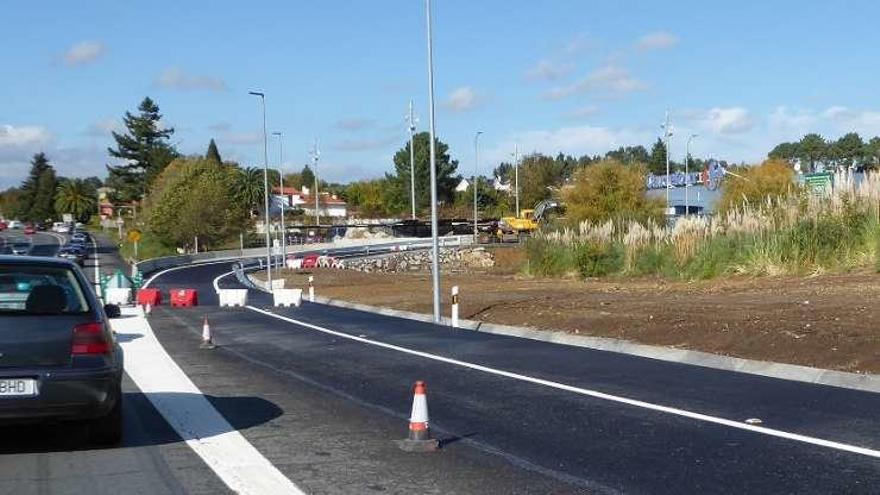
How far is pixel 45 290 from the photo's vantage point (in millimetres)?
8586

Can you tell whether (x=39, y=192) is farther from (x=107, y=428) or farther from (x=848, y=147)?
(x=107, y=428)

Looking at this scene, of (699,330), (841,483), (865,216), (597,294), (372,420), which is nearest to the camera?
(841,483)

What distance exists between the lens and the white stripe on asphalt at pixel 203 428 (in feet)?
25.4

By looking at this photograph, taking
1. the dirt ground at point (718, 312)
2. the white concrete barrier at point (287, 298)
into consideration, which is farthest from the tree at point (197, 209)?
the dirt ground at point (718, 312)

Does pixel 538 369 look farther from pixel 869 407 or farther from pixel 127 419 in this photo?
pixel 127 419

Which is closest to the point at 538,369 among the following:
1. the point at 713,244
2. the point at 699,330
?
the point at 699,330

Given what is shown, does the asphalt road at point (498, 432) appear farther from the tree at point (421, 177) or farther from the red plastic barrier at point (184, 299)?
the tree at point (421, 177)

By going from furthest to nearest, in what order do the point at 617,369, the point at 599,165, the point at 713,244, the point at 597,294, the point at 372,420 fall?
the point at 599,165
the point at 713,244
the point at 597,294
the point at 617,369
the point at 372,420

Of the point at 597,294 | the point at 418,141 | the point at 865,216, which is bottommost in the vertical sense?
the point at 597,294

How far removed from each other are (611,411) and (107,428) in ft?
16.0

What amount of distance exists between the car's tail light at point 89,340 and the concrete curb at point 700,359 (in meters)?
8.21

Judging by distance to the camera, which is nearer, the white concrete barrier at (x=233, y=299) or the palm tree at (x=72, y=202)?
the white concrete barrier at (x=233, y=299)

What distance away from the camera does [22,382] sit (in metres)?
8.10

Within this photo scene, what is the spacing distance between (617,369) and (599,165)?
2146 inches
